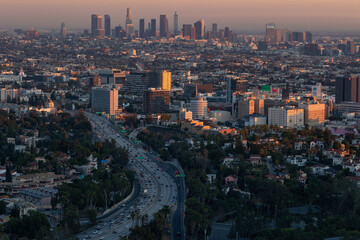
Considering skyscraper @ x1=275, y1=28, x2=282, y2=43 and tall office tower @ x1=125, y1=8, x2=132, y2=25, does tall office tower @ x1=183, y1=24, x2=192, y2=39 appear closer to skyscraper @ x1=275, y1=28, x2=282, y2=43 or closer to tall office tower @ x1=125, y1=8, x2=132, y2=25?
tall office tower @ x1=125, y1=8, x2=132, y2=25

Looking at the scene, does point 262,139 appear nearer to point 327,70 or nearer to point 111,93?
point 111,93

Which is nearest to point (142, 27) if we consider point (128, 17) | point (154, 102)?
point (128, 17)

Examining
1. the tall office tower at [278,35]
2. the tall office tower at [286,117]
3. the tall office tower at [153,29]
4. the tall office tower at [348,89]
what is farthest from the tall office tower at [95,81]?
the tall office tower at [278,35]

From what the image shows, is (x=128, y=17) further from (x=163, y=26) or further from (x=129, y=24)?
(x=163, y=26)

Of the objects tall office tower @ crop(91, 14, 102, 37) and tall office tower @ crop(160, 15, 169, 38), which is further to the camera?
tall office tower @ crop(160, 15, 169, 38)

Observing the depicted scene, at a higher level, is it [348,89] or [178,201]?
[348,89]

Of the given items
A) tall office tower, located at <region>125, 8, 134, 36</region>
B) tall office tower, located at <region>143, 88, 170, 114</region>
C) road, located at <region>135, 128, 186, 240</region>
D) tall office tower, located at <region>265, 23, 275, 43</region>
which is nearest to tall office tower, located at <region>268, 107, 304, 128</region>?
tall office tower, located at <region>143, 88, 170, 114</region>
